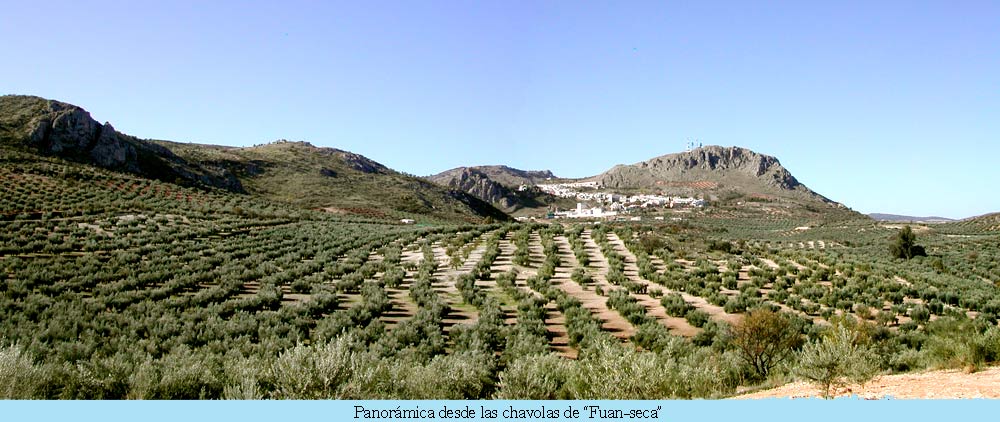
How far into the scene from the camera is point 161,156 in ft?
236

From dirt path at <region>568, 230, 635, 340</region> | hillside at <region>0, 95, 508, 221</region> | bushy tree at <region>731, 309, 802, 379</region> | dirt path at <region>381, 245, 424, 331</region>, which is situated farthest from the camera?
hillside at <region>0, 95, 508, 221</region>

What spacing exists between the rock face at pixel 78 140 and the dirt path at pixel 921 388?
220 feet

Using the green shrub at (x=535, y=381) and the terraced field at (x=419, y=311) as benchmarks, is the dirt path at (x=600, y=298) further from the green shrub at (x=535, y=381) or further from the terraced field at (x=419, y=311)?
the green shrub at (x=535, y=381)

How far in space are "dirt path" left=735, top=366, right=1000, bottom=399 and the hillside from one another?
2276 inches

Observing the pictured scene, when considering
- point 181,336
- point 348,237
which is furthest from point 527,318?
point 348,237

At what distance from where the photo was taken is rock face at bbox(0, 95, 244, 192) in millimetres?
56438

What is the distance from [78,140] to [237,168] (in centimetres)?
2295

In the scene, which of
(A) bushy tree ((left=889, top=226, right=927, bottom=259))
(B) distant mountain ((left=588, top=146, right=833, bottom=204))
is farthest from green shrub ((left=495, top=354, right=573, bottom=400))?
(B) distant mountain ((left=588, top=146, right=833, bottom=204))

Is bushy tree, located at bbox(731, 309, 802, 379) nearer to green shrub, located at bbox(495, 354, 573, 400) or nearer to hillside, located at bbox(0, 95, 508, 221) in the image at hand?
green shrub, located at bbox(495, 354, 573, 400)

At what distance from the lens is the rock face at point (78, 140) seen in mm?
56438

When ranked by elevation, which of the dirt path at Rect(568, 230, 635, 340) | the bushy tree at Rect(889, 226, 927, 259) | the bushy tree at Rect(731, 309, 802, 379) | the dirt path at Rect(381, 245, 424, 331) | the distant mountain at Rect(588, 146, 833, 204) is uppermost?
the distant mountain at Rect(588, 146, 833, 204)

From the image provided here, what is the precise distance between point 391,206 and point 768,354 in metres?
67.4

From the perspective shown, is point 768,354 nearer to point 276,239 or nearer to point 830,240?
point 276,239

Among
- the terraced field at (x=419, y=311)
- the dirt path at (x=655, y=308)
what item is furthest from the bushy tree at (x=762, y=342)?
the dirt path at (x=655, y=308)
